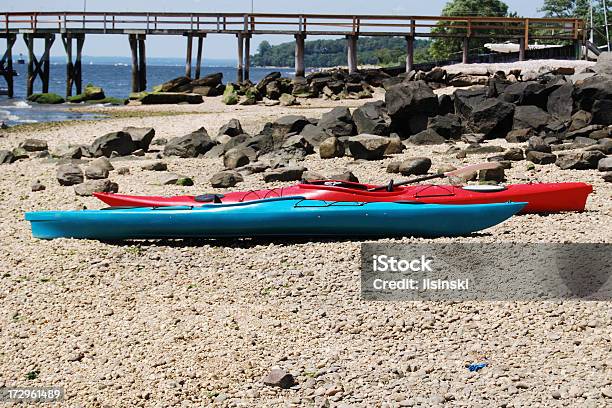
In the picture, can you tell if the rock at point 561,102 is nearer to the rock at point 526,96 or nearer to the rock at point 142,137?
the rock at point 526,96

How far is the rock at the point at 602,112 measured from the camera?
57.2 ft

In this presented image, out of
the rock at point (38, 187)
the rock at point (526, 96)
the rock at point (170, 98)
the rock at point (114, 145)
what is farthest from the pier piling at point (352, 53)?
the rock at point (38, 187)

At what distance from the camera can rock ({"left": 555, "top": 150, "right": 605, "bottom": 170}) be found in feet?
45.2

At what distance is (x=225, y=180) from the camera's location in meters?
14.0

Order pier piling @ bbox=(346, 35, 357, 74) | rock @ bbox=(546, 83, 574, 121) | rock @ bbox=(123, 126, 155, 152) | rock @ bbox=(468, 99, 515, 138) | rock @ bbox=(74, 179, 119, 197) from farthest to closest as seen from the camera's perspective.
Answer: pier piling @ bbox=(346, 35, 357, 74), rock @ bbox=(123, 126, 155, 152), rock @ bbox=(546, 83, 574, 121), rock @ bbox=(468, 99, 515, 138), rock @ bbox=(74, 179, 119, 197)

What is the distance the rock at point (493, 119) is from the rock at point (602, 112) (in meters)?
1.52

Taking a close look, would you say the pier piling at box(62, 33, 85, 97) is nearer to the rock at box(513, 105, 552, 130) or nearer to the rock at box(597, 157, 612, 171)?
the rock at box(513, 105, 552, 130)

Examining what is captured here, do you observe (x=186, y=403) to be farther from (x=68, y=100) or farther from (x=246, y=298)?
(x=68, y=100)

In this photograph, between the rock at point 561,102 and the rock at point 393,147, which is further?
the rock at point 561,102

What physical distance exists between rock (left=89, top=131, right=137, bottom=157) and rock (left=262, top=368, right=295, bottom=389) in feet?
37.9

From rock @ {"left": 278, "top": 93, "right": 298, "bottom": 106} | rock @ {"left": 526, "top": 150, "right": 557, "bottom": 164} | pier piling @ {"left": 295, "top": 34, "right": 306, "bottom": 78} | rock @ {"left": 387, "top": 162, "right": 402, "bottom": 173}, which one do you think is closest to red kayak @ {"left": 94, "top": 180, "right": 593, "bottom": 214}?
rock @ {"left": 387, "top": 162, "right": 402, "bottom": 173}

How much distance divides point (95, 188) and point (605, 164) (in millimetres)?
7201

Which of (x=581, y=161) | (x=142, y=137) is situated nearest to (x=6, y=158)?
(x=142, y=137)

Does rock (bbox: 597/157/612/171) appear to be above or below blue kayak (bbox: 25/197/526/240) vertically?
above
